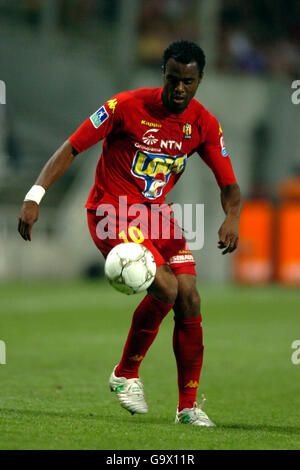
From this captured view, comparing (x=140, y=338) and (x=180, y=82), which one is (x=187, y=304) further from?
(x=180, y=82)

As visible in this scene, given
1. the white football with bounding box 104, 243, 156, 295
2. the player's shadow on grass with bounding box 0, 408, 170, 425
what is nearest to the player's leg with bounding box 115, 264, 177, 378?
the white football with bounding box 104, 243, 156, 295

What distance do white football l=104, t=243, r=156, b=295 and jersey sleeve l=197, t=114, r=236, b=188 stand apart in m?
0.89

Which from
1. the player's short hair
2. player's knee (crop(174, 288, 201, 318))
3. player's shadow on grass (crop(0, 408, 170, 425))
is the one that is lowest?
player's shadow on grass (crop(0, 408, 170, 425))

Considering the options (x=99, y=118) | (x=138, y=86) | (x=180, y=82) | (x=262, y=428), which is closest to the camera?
(x=262, y=428)

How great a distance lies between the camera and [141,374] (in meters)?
8.30

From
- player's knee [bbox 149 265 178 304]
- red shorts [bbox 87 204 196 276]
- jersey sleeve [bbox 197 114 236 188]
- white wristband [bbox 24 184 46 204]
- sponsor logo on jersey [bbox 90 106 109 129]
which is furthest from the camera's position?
jersey sleeve [bbox 197 114 236 188]

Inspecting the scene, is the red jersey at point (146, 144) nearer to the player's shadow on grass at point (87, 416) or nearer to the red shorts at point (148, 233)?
the red shorts at point (148, 233)

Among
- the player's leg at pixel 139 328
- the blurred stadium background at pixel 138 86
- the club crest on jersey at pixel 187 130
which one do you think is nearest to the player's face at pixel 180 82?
the club crest on jersey at pixel 187 130

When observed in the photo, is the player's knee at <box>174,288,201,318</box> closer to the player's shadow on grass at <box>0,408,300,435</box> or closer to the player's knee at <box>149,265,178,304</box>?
the player's knee at <box>149,265,178,304</box>

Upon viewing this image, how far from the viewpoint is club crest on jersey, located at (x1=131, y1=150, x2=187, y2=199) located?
5.84 m

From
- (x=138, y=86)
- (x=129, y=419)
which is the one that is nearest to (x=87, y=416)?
(x=129, y=419)

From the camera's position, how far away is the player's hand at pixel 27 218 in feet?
17.5

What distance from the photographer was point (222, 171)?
600 centimetres

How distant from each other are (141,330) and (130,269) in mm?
718
